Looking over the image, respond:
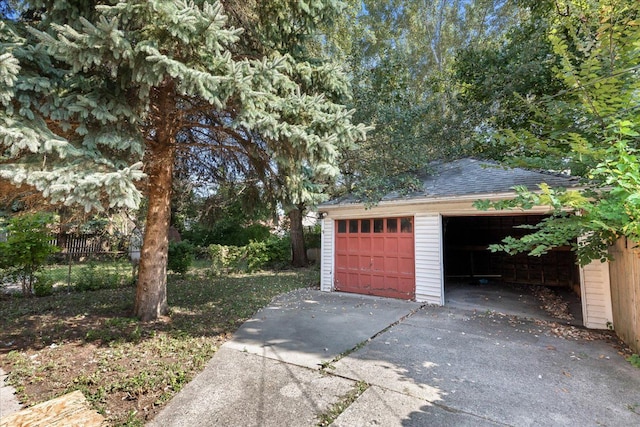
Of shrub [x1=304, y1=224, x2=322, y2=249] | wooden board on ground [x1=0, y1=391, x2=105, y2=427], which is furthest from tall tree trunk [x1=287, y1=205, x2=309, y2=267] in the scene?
wooden board on ground [x1=0, y1=391, x2=105, y2=427]

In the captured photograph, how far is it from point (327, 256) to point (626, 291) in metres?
6.02

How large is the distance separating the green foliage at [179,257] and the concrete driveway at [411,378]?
5597 millimetres

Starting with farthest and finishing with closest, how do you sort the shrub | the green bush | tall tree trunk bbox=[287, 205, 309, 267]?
the shrub
tall tree trunk bbox=[287, 205, 309, 267]
the green bush

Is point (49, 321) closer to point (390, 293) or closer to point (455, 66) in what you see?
point (390, 293)

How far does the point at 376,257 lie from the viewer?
789 cm

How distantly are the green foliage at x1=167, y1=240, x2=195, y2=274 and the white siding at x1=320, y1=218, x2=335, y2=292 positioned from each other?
4702mm

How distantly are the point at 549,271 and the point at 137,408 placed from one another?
1102 cm

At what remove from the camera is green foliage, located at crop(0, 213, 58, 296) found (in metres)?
6.81

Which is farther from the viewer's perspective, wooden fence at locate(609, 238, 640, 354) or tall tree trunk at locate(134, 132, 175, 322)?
tall tree trunk at locate(134, 132, 175, 322)

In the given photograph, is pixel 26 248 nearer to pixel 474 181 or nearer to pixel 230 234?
pixel 474 181

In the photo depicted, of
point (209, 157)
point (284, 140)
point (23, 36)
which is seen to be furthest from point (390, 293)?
point (23, 36)

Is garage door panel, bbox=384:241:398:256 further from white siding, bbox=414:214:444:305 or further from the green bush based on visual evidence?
the green bush

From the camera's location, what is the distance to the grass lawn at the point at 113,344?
3182 millimetres

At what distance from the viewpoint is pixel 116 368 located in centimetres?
363
